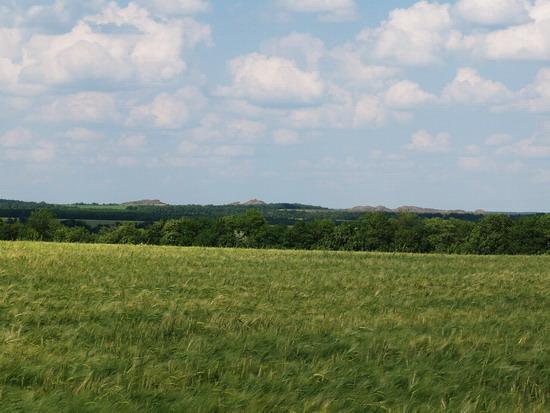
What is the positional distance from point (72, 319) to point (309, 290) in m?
8.02

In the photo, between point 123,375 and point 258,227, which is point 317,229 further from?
point 123,375

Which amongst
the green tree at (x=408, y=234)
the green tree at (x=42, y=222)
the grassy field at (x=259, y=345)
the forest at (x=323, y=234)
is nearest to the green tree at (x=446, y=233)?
the forest at (x=323, y=234)

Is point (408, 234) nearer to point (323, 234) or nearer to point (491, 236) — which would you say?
point (323, 234)

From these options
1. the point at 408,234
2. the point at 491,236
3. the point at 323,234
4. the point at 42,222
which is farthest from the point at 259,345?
the point at 42,222

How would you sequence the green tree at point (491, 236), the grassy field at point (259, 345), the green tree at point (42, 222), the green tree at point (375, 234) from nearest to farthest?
1. the grassy field at point (259, 345)
2. the green tree at point (491, 236)
3. the green tree at point (375, 234)
4. the green tree at point (42, 222)

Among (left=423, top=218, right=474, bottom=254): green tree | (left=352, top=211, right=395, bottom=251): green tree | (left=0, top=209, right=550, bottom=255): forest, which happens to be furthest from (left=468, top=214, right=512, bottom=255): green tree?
(left=352, top=211, right=395, bottom=251): green tree

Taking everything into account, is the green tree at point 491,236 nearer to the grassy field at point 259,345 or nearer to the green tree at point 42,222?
the grassy field at point 259,345

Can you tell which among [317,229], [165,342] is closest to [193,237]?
[317,229]

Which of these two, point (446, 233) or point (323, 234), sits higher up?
point (446, 233)

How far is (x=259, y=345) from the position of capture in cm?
997

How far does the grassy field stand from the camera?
7.30m

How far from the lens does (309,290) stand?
18266 mm

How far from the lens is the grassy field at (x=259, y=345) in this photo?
730 cm

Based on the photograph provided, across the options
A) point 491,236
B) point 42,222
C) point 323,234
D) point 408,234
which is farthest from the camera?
point 42,222
